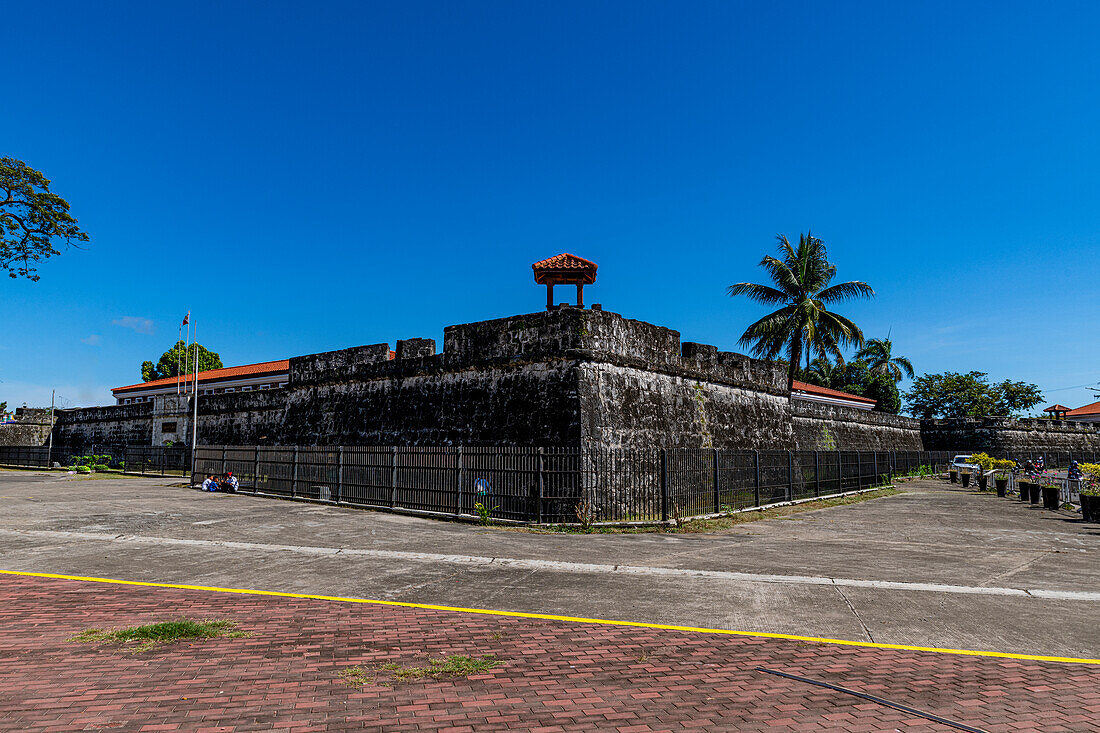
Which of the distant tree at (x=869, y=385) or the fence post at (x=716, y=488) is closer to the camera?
the fence post at (x=716, y=488)

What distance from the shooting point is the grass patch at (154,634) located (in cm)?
516

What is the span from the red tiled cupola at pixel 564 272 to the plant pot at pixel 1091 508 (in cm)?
1403

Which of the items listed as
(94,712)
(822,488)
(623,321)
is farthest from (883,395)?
(94,712)

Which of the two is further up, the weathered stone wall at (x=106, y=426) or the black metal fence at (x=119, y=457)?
the weathered stone wall at (x=106, y=426)

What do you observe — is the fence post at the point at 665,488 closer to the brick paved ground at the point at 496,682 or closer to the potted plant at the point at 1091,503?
the brick paved ground at the point at 496,682

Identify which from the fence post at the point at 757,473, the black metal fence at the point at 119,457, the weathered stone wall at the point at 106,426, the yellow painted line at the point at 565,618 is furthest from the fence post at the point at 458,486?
the weathered stone wall at the point at 106,426

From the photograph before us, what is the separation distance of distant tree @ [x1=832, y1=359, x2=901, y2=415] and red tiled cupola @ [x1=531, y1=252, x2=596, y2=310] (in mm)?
42352

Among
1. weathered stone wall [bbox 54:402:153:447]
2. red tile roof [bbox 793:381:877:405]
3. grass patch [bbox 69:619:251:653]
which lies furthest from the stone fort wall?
red tile roof [bbox 793:381:877:405]

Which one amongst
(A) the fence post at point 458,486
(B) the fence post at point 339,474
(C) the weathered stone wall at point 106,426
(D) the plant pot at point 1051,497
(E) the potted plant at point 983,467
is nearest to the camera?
(A) the fence post at point 458,486

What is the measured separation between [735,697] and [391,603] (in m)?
3.93

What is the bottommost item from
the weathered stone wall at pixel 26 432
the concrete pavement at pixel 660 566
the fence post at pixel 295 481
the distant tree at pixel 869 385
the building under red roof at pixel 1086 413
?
the concrete pavement at pixel 660 566

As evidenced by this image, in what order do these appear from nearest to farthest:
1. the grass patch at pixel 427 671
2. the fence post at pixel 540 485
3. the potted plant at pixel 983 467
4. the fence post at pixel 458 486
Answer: the grass patch at pixel 427 671, the fence post at pixel 540 485, the fence post at pixel 458 486, the potted plant at pixel 983 467

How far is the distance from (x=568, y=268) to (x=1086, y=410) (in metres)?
79.4

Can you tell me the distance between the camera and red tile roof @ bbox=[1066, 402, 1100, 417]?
67.6m
